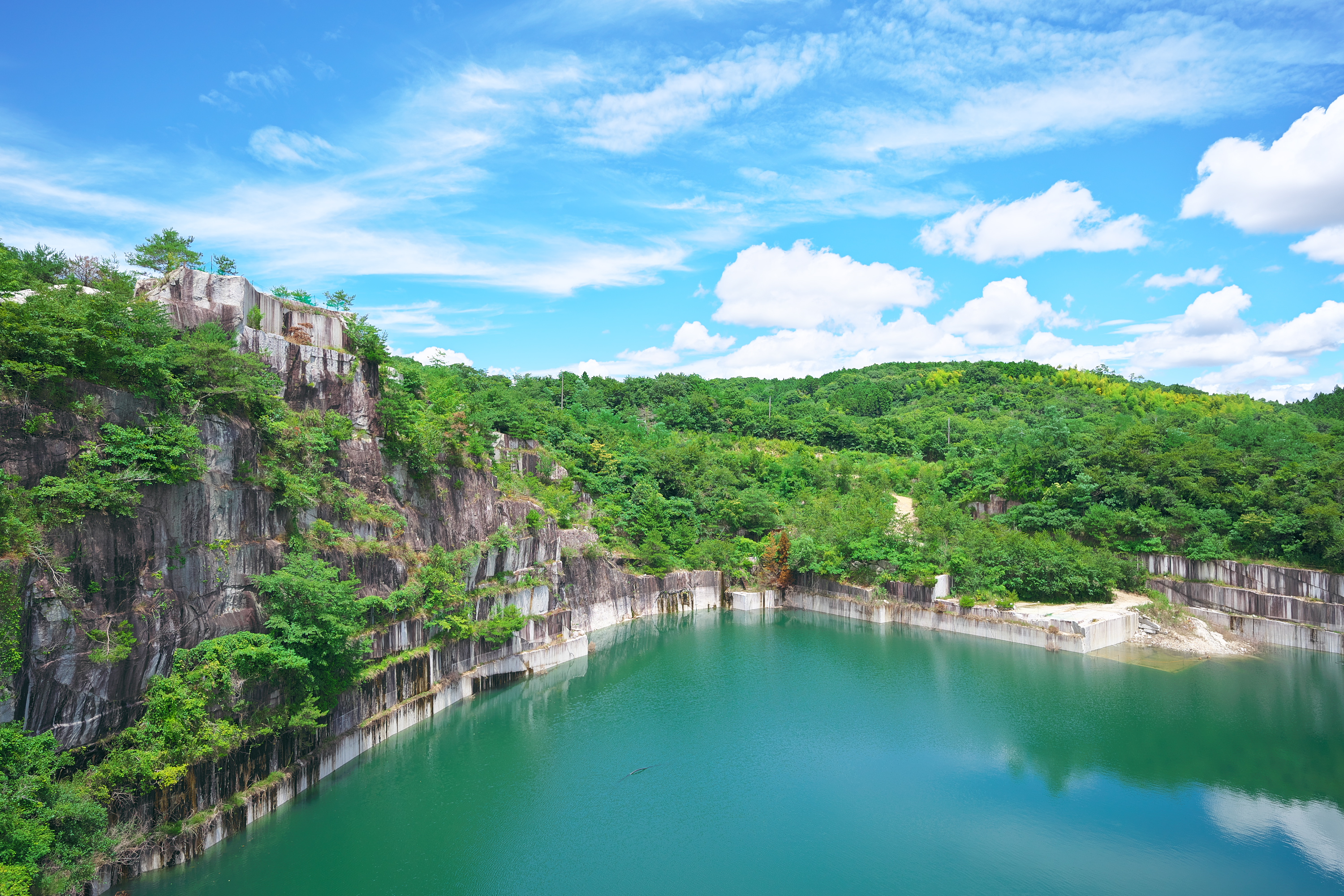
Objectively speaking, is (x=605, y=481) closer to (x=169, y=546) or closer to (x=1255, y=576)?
(x=169, y=546)

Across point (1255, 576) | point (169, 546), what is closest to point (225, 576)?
point (169, 546)

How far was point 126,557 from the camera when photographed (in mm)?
16812

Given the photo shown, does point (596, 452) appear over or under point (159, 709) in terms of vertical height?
over

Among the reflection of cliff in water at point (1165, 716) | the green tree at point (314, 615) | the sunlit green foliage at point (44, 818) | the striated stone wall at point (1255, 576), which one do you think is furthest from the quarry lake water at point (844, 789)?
the green tree at point (314, 615)

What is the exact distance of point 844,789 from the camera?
22.9 m

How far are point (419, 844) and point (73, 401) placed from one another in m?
14.4

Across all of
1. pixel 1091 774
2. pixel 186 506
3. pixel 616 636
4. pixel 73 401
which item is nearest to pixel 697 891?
pixel 1091 774

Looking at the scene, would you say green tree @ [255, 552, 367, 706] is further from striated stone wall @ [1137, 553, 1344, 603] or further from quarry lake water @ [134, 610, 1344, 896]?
striated stone wall @ [1137, 553, 1344, 603]

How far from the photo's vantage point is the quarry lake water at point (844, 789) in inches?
718

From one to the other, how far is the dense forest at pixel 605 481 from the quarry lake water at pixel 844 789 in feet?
13.1

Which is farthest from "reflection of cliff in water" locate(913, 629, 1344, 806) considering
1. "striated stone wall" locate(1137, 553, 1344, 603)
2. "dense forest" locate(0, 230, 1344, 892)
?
"dense forest" locate(0, 230, 1344, 892)

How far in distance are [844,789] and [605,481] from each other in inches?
1230

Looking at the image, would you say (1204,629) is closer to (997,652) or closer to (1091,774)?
(997,652)

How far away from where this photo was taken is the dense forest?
15.8m
